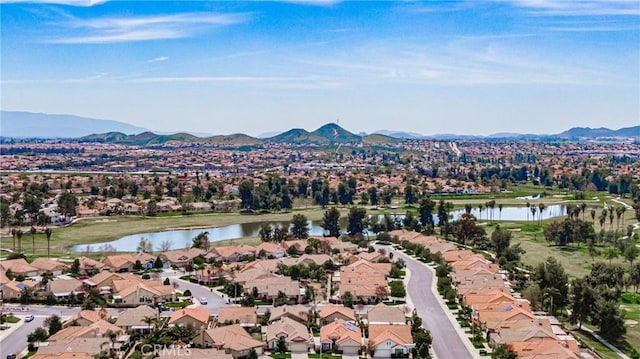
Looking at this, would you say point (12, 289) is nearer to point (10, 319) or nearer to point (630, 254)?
point (10, 319)

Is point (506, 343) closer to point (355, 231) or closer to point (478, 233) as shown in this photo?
point (478, 233)

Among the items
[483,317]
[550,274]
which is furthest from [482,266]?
[483,317]

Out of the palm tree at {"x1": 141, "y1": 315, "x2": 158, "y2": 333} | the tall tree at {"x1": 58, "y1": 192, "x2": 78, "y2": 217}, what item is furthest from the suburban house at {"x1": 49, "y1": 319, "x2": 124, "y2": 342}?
the tall tree at {"x1": 58, "y1": 192, "x2": 78, "y2": 217}

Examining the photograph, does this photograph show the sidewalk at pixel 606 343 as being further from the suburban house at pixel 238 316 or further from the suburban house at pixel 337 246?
the suburban house at pixel 337 246

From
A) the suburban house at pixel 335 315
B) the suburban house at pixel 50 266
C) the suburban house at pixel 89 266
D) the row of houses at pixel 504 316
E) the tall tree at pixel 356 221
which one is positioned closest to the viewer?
the row of houses at pixel 504 316

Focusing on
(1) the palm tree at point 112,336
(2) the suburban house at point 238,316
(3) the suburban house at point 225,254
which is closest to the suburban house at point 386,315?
(2) the suburban house at point 238,316

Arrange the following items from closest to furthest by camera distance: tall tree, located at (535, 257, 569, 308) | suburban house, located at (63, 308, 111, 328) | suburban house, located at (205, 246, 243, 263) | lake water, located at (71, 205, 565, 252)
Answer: suburban house, located at (63, 308, 111, 328) < tall tree, located at (535, 257, 569, 308) < suburban house, located at (205, 246, 243, 263) < lake water, located at (71, 205, 565, 252)

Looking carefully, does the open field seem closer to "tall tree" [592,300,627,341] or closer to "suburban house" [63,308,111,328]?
"suburban house" [63,308,111,328]
